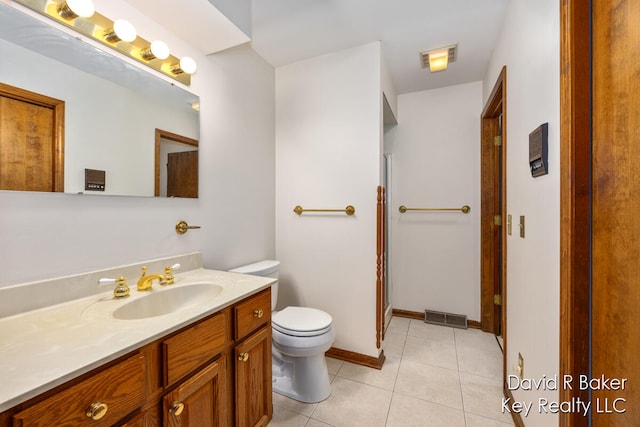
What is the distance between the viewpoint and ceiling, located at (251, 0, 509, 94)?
61.0 inches

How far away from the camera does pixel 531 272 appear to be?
1.18 meters

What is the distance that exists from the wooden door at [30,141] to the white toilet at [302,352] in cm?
103

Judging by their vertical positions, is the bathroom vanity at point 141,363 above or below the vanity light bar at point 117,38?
below

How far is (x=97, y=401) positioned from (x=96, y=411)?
0.9 inches

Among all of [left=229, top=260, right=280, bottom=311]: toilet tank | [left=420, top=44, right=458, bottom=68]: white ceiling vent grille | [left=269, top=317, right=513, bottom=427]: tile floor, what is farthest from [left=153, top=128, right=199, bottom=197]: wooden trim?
[left=420, top=44, right=458, bottom=68]: white ceiling vent grille

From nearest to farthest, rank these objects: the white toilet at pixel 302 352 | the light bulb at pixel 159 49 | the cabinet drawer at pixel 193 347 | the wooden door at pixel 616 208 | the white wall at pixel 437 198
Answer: the wooden door at pixel 616 208
the cabinet drawer at pixel 193 347
the light bulb at pixel 159 49
the white toilet at pixel 302 352
the white wall at pixel 437 198

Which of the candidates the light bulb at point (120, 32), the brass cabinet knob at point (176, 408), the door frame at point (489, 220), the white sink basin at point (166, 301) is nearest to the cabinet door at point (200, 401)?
the brass cabinet knob at point (176, 408)

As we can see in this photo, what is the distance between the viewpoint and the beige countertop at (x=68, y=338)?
55 centimetres

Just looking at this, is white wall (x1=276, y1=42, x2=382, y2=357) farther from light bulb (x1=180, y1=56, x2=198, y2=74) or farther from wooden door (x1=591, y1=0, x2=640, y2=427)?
wooden door (x1=591, y1=0, x2=640, y2=427)

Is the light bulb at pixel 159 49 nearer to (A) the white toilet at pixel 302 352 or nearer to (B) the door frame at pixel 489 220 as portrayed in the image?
(A) the white toilet at pixel 302 352

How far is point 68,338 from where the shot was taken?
722 mm

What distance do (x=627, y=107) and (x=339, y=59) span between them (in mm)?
1739

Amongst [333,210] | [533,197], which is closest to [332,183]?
[333,210]

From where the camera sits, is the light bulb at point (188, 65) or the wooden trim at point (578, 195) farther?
the light bulb at point (188, 65)
